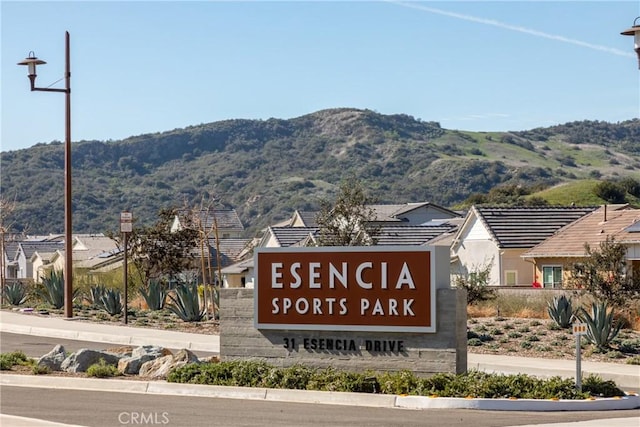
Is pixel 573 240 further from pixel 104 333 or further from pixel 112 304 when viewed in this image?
pixel 104 333

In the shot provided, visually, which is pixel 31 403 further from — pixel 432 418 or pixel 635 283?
pixel 635 283

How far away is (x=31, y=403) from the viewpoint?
15.8 metres

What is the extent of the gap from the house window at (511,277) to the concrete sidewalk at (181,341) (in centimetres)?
2408

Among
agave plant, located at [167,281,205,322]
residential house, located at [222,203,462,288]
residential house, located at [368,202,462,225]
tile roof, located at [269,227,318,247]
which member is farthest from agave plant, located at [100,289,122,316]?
residential house, located at [368,202,462,225]

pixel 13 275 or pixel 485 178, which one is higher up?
pixel 485 178

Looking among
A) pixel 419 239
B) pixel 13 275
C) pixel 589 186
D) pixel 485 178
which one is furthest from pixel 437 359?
pixel 485 178

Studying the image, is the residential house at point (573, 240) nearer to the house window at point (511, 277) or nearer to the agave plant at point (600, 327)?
the house window at point (511, 277)

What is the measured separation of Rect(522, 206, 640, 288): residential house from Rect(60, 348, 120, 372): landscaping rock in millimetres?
27502

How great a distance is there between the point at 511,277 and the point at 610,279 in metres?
23.0

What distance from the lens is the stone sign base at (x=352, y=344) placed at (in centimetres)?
1712

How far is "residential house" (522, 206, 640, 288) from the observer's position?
147ft

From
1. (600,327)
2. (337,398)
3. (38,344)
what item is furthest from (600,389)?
(38,344)

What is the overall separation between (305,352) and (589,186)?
76.2m

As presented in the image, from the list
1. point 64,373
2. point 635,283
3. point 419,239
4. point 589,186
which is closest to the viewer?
point 64,373
